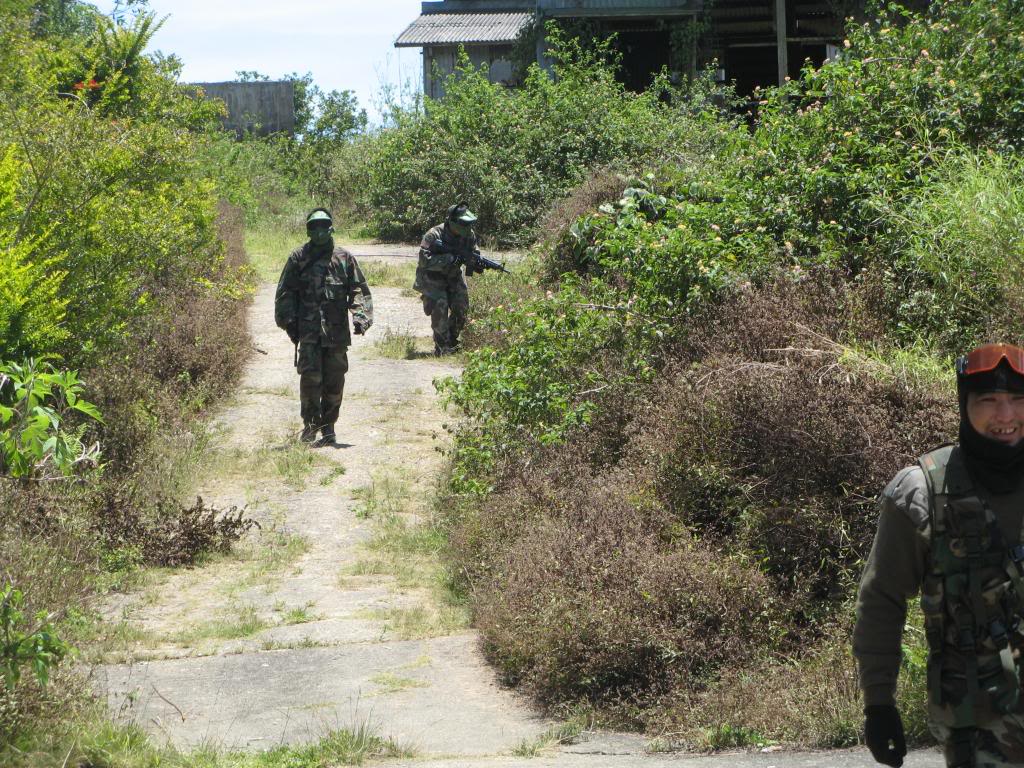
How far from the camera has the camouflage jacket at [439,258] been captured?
13.9 meters

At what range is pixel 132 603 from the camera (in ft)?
25.6

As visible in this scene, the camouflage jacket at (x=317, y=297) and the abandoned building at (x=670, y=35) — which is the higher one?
the abandoned building at (x=670, y=35)

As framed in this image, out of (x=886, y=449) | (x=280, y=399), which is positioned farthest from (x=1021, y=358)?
(x=280, y=399)

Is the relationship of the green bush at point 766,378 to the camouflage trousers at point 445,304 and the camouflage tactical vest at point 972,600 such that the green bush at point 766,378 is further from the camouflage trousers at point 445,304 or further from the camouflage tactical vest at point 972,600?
the camouflage trousers at point 445,304

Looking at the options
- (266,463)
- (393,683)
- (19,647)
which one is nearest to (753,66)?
(266,463)

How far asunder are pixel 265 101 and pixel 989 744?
35.0 metres

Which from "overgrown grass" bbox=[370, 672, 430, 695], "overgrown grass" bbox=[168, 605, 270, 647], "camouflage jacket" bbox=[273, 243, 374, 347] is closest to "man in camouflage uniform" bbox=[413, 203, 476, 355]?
"camouflage jacket" bbox=[273, 243, 374, 347]

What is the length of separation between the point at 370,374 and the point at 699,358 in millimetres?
6503

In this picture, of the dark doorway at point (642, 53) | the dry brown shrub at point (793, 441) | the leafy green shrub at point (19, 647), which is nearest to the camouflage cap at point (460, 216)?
the dry brown shrub at point (793, 441)

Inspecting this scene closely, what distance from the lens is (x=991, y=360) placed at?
321 cm

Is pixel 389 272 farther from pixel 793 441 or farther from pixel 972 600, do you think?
pixel 972 600

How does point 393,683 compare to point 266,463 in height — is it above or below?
below

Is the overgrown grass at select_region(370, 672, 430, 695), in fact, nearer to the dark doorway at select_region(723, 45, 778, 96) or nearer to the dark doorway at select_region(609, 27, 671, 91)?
the dark doorway at select_region(609, 27, 671, 91)

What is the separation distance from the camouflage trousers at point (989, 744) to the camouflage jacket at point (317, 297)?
8.24 metres
